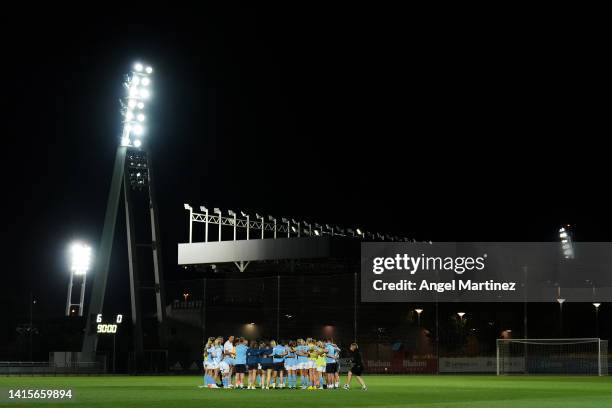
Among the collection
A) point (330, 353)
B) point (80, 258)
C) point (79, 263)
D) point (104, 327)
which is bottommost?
point (330, 353)

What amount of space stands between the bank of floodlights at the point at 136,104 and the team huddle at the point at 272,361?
2771 centimetres

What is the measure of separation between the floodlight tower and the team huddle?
24.5m

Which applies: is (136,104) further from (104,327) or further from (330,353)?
(330,353)

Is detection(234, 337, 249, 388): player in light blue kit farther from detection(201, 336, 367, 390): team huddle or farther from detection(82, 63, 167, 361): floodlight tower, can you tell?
detection(82, 63, 167, 361): floodlight tower

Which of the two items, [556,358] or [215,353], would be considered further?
[556,358]

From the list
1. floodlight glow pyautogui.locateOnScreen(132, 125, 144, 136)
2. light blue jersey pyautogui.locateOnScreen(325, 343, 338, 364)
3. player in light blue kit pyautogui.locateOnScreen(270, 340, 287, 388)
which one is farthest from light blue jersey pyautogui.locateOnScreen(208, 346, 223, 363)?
floodlight glow pyautogui.locateOnScreen(132, 125, 144, 136)

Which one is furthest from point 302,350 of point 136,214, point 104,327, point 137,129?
point 136,214

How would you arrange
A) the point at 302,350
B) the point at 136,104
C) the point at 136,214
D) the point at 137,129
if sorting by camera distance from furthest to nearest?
the point at 136,214, the point at 137,129, the point at 136,104, the point at 302,350

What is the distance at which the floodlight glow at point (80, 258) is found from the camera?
273 feet

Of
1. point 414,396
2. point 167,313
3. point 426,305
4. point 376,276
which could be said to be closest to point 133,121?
point 167,313

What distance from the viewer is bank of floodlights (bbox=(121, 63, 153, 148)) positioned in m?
58.4

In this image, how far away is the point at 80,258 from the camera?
84.6m

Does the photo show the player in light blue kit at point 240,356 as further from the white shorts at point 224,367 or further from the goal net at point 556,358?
the goal net at point 556,358

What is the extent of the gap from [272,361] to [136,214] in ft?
95.2
